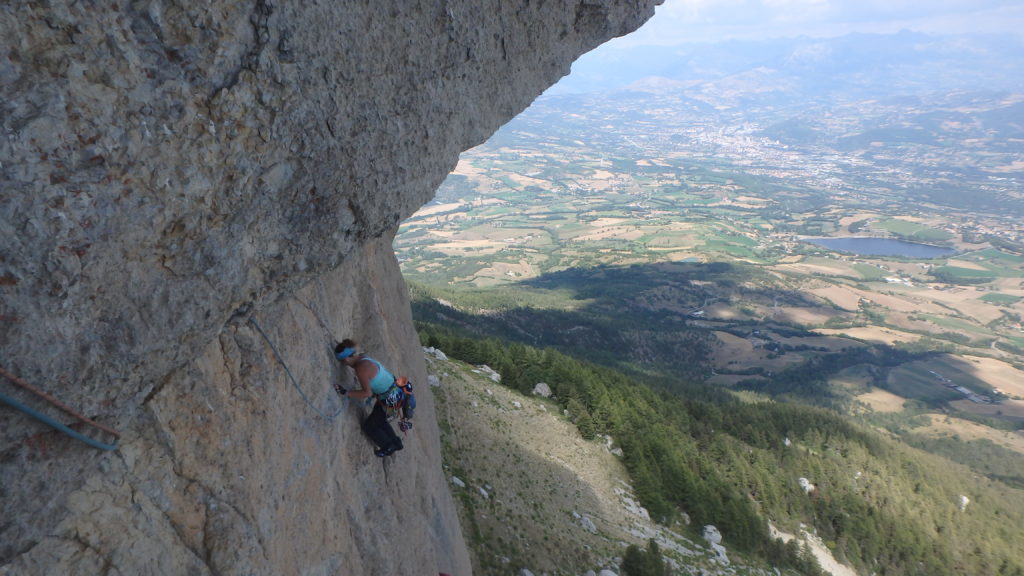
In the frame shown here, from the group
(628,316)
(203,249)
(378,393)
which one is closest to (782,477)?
(378,393)

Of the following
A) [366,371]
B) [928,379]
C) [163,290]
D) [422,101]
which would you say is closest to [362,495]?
[366,371]

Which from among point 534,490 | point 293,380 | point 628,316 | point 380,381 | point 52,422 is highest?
point 52,422

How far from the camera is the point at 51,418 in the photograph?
4.33 metres

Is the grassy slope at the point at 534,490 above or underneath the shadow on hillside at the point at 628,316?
above

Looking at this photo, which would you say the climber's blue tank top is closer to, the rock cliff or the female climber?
the female climber

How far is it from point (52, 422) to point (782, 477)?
60.9m

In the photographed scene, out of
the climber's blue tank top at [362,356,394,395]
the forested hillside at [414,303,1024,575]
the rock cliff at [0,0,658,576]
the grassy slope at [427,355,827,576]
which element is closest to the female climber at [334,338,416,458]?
the climber's blue tank top at [362,356,394,395]

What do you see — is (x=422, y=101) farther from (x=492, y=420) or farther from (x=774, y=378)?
(x=774, y=378)

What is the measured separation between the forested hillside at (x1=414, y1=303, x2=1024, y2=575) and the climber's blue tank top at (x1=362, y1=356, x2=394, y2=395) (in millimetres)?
30641

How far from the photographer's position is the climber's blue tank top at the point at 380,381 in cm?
927

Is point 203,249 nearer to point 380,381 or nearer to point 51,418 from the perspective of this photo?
point 51,418

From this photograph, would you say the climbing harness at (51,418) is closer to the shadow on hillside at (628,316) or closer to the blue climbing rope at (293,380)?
the blue climbing rope at (293,380)

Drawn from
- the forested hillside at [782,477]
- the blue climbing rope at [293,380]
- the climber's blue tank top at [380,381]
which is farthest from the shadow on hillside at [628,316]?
the blue climbing rope at [293,380]

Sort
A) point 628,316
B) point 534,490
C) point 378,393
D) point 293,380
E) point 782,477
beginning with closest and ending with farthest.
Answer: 1. point 293,380
2. point 378,393
3. point 534,490
4. point 782,477
5. point 628,316
